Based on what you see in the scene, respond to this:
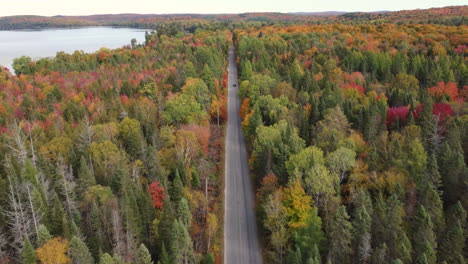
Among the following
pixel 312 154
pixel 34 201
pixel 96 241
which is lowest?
pixel 96 241

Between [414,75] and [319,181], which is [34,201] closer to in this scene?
[319,181]

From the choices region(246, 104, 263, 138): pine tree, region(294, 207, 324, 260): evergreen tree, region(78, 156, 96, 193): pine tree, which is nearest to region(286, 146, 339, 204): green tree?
region(294, 207, 324, 260): evergreen tree

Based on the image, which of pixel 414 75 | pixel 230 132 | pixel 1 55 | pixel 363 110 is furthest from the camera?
pixel 1 55

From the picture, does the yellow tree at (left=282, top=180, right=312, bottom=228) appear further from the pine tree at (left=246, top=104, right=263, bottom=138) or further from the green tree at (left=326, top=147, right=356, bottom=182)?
the pine tree at (left=246, top=104, right=263, bottom=138)

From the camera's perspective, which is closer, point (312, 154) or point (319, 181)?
point (319, 181)

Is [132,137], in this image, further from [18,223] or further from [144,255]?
[144,255]

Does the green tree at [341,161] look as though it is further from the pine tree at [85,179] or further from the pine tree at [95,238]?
the pine tree at [85,179]

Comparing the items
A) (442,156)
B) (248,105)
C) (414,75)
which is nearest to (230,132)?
(248,105)

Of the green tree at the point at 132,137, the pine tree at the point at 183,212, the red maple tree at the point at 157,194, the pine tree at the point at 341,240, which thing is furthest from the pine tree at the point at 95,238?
the pine tree at the point at 341,240
